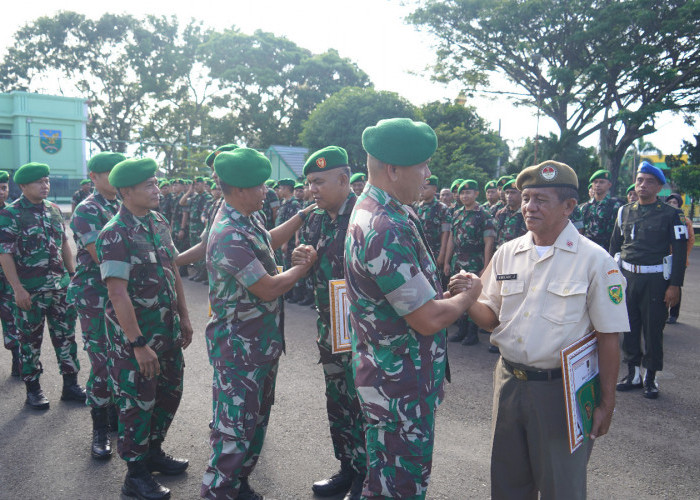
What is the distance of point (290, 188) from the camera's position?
1022 centimetres

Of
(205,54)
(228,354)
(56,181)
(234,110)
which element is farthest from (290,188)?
(205,54)

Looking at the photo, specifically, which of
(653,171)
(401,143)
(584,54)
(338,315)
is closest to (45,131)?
(584,54)

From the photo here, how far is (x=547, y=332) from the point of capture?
227 centimetres

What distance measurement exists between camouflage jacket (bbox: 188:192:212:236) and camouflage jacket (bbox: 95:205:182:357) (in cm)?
829

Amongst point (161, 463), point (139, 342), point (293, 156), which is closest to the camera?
point (139, 342)

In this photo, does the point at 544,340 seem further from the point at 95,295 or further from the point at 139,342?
the point at 95,295

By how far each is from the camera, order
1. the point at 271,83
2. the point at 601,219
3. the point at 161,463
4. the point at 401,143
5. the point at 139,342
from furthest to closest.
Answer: the point at 271,83 < the point at 601,219 < the point at 161,463 < the point at 139,342 < the point at 401,143

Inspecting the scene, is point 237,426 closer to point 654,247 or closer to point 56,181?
point 654,247

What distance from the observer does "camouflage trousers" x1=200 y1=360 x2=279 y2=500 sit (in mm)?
2744

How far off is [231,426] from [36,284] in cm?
299

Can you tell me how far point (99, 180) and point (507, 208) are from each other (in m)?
5.27

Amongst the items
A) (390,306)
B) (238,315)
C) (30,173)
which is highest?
(30,173)

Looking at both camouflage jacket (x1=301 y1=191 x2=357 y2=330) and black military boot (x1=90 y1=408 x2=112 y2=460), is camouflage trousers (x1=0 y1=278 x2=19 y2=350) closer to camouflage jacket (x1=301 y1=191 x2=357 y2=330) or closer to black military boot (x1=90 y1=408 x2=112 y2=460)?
black military boot (x1=90 y1=408 x2=112 y2=460)

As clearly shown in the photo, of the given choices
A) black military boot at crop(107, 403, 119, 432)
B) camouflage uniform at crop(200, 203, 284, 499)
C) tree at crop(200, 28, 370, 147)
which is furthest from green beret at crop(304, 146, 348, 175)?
tree at crop(200, 28, 370, 147)
